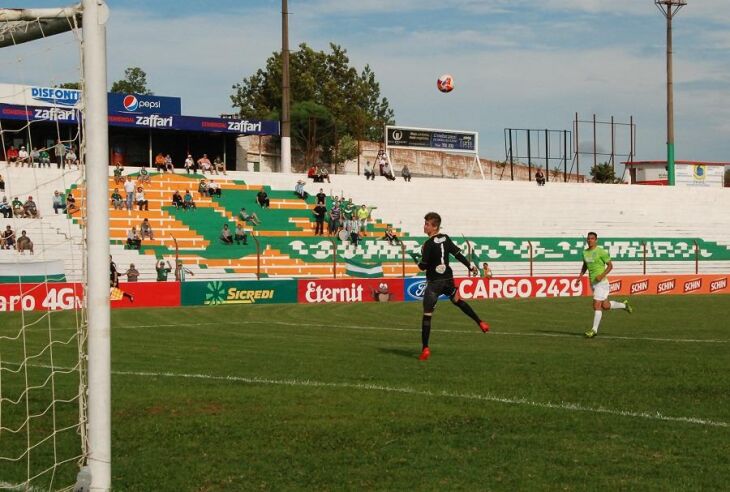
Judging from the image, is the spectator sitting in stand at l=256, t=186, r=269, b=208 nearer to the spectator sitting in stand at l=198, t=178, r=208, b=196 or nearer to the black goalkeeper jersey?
the spectator sitting in stand at l=198, t=178, r=208, b=196

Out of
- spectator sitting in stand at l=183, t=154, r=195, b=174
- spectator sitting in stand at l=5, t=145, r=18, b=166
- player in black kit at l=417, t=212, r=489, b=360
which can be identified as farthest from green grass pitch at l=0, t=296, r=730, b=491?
spectator sitting in stand at l=183, t=154, r=195, b=174

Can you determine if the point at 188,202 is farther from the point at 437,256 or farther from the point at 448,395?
the point at 448,395

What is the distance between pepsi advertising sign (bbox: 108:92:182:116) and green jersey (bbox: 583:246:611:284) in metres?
32.8

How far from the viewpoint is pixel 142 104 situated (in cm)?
4897

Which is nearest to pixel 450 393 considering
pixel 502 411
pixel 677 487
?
pixel 502 411

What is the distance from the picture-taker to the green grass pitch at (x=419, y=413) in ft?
22.6

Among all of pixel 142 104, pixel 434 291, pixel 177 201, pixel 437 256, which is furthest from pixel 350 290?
pixel 437 256

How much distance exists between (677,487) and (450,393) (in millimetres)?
4078

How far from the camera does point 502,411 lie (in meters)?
9.20

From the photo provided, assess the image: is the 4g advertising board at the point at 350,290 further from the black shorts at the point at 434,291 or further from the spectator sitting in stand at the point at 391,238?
the black shorts at the point at 434,291

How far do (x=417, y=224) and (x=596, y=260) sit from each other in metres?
28.3

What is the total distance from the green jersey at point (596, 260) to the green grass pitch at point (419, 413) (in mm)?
1182

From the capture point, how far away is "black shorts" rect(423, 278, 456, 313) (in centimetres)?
1388

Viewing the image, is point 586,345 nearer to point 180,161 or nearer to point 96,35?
point 96,35
